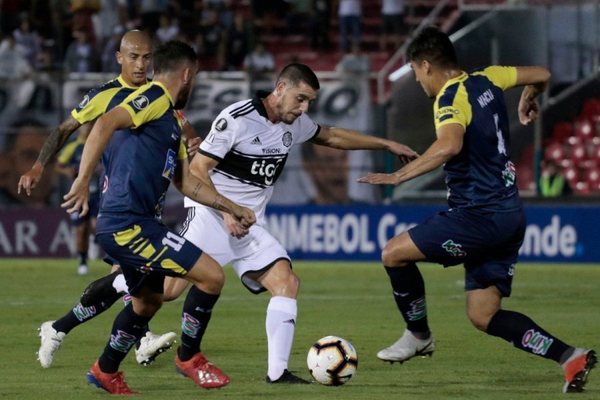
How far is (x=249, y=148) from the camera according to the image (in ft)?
31.4

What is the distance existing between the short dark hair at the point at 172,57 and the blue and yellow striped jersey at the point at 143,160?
0.19 metres

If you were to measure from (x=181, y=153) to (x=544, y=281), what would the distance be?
10.3 metres

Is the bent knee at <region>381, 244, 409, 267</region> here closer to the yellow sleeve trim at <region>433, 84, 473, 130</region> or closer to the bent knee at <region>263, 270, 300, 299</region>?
the bent knee at <region>263, 270, 300, 299</region>

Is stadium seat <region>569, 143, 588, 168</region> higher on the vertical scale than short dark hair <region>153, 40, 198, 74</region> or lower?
lower

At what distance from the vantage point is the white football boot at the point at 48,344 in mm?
9953

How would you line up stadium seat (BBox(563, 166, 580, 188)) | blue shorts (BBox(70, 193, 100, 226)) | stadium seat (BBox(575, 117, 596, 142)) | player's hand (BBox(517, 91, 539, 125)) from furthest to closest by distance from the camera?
stadium seat (BBox(575, 117, 596, 142))
stadium seat (BBox(563, 166, 580, 188))
blue shorts (BBox(70, 193, 100, 226))
player's hand (BBox(517, 91, 539, 125))

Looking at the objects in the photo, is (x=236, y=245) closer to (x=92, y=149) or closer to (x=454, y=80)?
(x=92, y=149)

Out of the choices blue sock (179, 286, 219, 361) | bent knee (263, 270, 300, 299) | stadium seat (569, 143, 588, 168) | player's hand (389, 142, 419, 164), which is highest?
player's hand (389, 142, 419, 164)

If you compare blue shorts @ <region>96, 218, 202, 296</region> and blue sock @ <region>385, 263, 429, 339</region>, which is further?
blue sock @ <region>385, 263, 429, 339</region>

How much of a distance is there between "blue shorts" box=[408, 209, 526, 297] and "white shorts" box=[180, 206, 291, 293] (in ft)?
3.20

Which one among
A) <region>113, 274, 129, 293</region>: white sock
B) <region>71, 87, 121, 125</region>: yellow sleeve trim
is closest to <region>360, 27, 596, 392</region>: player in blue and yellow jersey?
<region>113, 274, 129, 293</region>: white sock

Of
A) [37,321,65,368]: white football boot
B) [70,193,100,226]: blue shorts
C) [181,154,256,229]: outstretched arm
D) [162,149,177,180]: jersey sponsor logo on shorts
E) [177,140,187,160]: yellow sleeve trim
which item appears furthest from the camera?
[70,193,100,226]: blue shorts

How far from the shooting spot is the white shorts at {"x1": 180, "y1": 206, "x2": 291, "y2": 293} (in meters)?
9.28

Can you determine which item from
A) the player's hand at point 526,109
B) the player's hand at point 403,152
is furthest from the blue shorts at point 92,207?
the player's hand at point 526,109
